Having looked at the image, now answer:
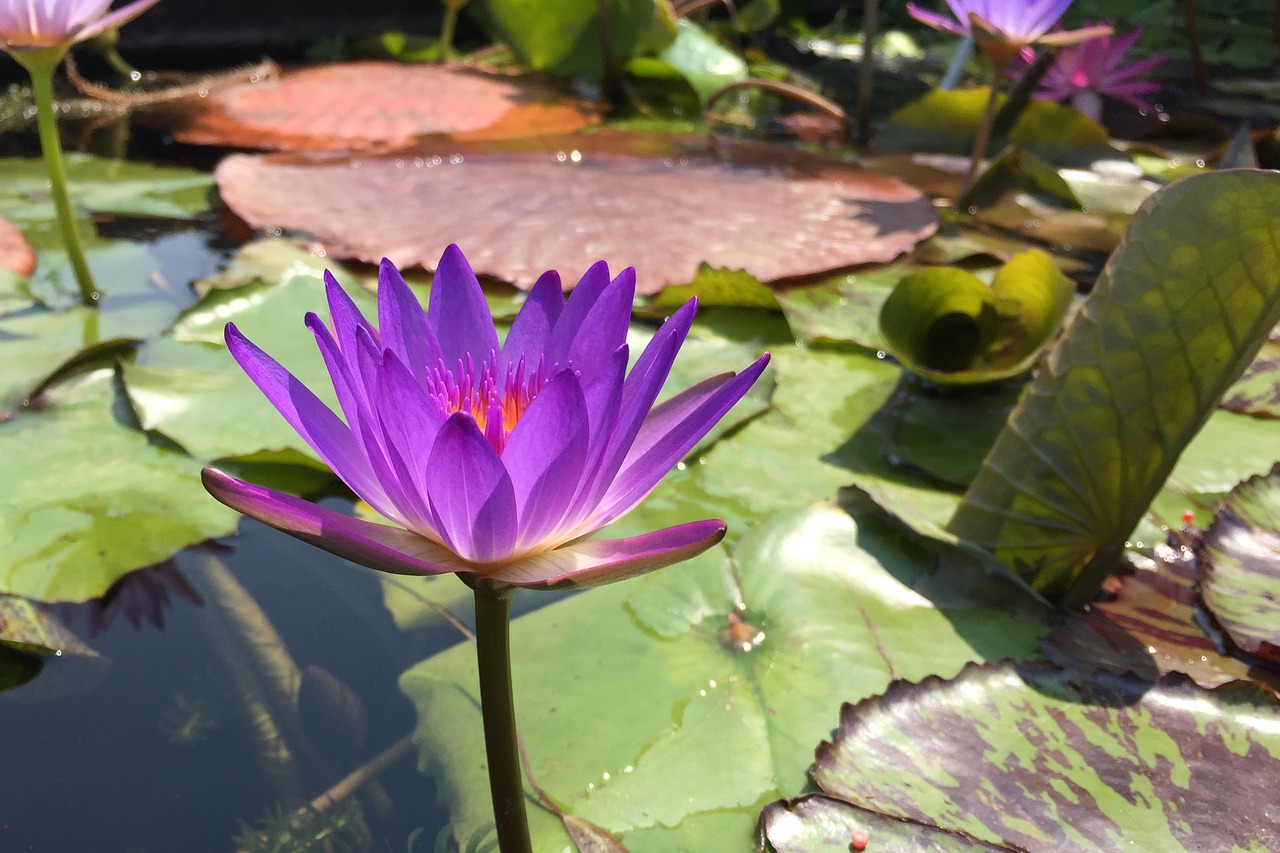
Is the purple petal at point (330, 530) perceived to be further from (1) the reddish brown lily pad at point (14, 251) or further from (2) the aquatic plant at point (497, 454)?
(1) the reddish brown lily pad at point (14, 251)

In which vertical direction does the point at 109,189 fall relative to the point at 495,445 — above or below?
below

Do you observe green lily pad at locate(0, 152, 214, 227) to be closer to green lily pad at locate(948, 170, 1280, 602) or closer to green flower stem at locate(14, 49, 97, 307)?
green flower stem at locate(14, 49, 97, 307)

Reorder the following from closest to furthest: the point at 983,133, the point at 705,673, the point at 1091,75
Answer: the point at 705,673 < the point at 983,133 < the point at 1091,75

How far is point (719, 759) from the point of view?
0.80 metres

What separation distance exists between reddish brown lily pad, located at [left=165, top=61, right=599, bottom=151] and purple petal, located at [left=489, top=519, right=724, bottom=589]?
7.34ft

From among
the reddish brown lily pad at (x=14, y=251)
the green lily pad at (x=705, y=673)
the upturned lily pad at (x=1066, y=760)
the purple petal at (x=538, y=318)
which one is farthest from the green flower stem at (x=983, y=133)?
the reddish brown lily pad at (x=14, y=251)

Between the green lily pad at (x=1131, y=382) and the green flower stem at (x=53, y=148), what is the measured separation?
4.46 feet

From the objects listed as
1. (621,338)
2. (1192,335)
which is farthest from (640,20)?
(621,338)

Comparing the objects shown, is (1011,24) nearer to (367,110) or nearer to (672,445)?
(672,445)

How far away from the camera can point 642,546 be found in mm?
506

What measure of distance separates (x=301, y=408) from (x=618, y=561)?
20 cm

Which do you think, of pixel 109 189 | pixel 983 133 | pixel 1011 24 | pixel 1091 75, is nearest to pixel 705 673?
pixel 1011 24

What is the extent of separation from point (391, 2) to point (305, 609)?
4156mm

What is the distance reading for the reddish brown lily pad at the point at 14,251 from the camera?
161cm
